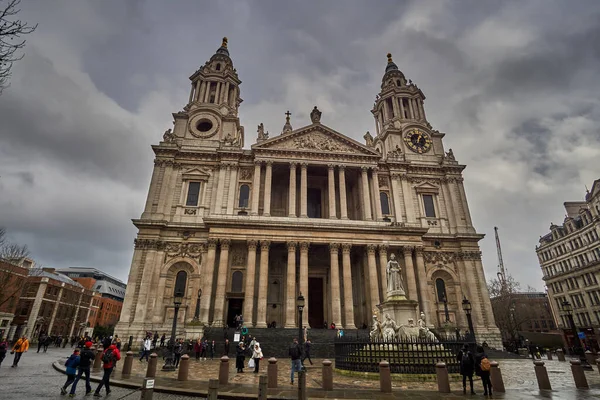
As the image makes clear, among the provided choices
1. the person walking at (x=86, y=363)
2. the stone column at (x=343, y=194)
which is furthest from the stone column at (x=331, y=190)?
the person walking at (x=86, y=363)

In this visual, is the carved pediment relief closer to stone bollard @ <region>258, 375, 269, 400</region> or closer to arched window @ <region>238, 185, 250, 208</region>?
arched window @ <region>238, 185, 250, 208</region>

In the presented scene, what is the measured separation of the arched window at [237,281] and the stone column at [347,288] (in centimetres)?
894

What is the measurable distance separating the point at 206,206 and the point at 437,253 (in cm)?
2306

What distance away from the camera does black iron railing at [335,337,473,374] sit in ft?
39.7

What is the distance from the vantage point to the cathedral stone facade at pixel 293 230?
90.2ft

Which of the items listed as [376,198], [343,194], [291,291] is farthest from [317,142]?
[291,291]

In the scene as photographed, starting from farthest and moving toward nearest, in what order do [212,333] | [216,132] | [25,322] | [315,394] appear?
[25,322] → [216,132] → [212,333] → [315,394]

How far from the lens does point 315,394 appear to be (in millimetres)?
9352

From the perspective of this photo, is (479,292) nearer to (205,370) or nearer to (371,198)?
(371,198)

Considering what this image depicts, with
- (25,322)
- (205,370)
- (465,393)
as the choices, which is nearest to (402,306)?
(465,393)

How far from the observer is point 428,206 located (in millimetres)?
35719

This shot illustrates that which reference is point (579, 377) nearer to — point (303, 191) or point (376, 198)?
point (376, 198)

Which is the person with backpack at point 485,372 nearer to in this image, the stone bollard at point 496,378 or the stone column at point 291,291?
the stone bollard at point 496,378

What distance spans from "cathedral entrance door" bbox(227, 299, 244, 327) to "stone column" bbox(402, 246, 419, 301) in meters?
14.5
